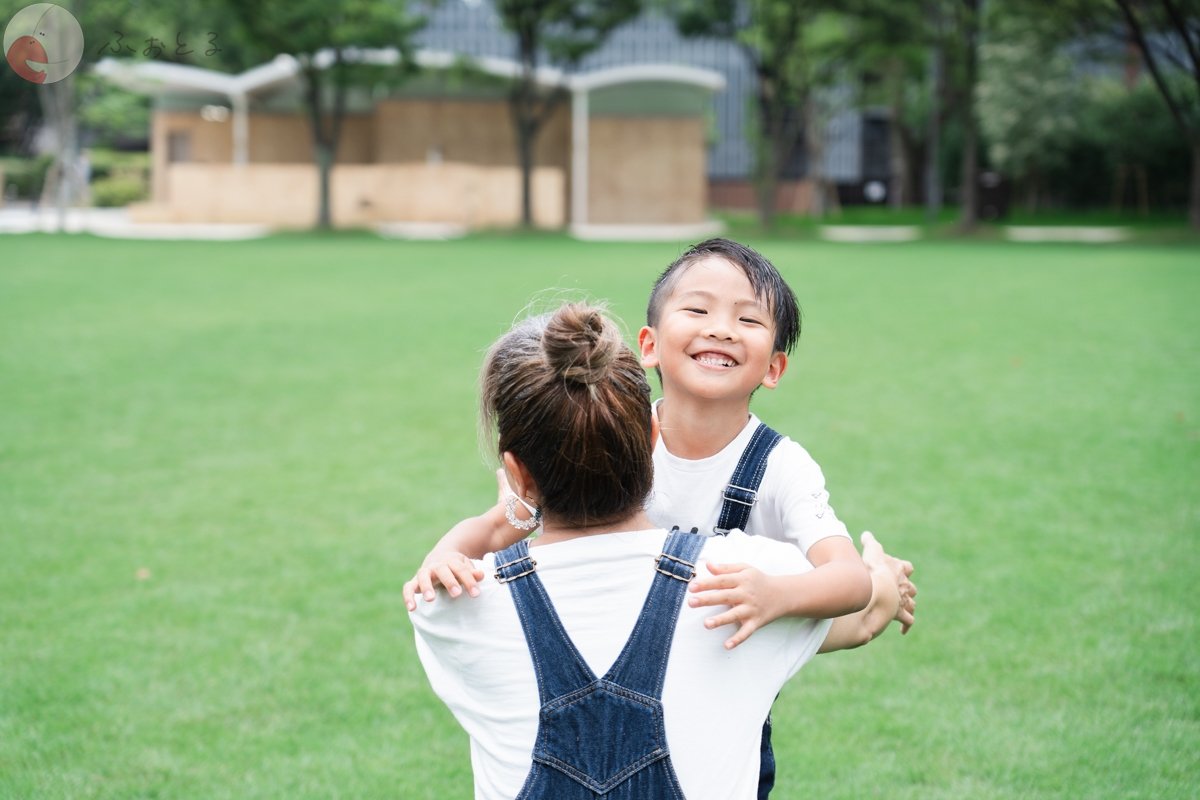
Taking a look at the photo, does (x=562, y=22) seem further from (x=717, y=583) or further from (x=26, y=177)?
(x=717, y=583)

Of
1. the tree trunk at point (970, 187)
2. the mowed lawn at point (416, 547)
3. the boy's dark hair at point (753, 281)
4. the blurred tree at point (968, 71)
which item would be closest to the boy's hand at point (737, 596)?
the mowed lawn at point (416, 547)

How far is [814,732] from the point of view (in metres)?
3.42

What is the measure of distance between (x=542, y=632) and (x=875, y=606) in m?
0.55

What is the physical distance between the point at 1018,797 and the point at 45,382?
763 centimetres

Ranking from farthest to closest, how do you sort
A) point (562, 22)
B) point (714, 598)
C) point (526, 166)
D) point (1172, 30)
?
point (562, 22)
point (526, 166)
point (1172, 30)
point (714, 598)

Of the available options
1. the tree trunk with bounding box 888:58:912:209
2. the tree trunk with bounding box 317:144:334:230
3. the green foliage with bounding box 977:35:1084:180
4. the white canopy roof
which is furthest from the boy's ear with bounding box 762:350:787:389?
the tree trunk with bounding box 888:58:912:209

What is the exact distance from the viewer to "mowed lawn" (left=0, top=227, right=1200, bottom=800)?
3266mm

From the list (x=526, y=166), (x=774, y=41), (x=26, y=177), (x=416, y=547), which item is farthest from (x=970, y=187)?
(x=26, y=177)

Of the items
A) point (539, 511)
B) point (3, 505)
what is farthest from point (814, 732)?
point (3, 505)

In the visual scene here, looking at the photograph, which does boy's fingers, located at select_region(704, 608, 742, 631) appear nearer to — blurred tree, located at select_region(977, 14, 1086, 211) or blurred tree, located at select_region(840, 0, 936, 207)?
blurred tree, located at select_region(840, 0, 936, 207)

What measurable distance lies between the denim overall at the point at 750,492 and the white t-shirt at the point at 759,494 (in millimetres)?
11

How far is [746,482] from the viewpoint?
2.02 metres

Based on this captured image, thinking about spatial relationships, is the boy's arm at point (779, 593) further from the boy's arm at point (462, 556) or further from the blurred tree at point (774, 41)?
the blurred tree at point (774, 41)

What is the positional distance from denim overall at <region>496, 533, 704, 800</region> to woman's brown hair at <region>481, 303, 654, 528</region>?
95 millimetres
